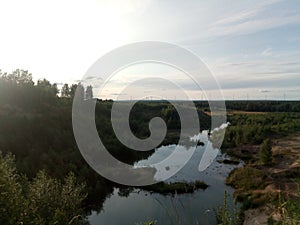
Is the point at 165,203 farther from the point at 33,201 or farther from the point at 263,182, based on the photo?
the point at 33,201

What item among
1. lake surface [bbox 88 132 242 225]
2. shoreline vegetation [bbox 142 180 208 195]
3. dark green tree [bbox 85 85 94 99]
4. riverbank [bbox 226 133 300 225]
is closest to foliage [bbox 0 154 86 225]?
lake surface [bbox 88 132 242 225]

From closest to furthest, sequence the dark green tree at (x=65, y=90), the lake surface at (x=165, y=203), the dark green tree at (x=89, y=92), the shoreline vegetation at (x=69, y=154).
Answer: the lake surface at (x=165, y=203) < the shoreline vegetation at (x=69, y=154) < the dark green tree at (x=65, y=90) < the dark green tree at (x=89, y=92)

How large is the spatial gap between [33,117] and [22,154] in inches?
300

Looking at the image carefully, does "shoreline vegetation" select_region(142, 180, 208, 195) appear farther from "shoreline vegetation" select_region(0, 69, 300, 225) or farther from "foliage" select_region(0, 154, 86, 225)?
"foliage" select_region(0, 154, 86, 225)

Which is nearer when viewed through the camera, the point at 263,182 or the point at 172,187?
the point at 172,187

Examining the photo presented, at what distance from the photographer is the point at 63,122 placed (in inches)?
1232

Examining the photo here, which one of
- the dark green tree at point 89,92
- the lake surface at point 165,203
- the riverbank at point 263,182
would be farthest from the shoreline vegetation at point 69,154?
the dark green tree at point 89,92

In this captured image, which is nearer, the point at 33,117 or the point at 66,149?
the point at 66,149

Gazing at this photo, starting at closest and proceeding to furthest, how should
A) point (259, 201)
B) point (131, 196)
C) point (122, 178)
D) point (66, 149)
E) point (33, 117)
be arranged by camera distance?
point (259, 201) → point (131, 196) → point (122, 178) → point (66, 149) → point (33, 117)

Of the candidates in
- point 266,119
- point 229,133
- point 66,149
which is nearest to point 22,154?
point 66,149

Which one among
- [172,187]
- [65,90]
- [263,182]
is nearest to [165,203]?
[172,187]

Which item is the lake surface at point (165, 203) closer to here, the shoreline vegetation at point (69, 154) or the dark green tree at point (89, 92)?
the shoreline vegetation at point (69, 154)

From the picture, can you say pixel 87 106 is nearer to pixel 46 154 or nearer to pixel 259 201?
pixel 46 154

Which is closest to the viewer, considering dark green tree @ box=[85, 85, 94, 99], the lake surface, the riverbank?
the lake surface
